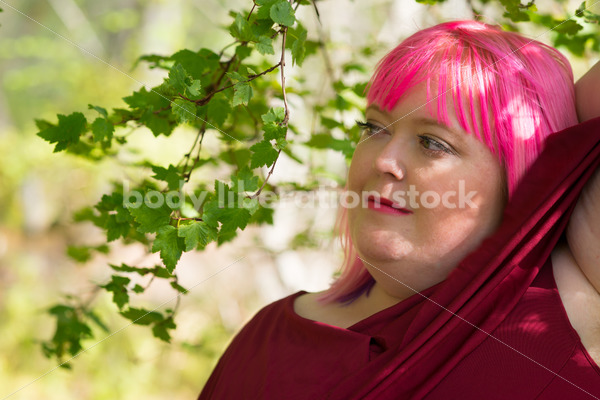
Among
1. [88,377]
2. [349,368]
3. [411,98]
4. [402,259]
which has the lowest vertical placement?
[88,377]

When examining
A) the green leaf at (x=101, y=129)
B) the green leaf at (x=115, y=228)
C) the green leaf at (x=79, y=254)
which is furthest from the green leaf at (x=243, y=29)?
the green leaf at (x=79, y=254)

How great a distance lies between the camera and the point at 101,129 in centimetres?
107

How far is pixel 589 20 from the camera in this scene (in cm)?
119

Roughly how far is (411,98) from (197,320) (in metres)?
3.43

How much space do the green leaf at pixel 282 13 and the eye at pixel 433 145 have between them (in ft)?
0.91

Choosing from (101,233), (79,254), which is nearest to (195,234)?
(79,254)

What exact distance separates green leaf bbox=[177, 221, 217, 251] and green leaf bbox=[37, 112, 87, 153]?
326mm

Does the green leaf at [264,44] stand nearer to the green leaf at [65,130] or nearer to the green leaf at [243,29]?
the green leaf at [243,29]

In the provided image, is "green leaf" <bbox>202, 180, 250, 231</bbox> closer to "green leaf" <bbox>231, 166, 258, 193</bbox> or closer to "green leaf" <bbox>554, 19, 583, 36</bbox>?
"green leaf" <bbox>231, 166, 258, 193</bbox>

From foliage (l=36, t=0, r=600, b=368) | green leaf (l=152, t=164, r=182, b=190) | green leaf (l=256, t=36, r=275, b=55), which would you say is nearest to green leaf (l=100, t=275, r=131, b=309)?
foliage (l=36, t=0, r=600, b=368)

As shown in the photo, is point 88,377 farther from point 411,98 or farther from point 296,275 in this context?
Result: point 411,98

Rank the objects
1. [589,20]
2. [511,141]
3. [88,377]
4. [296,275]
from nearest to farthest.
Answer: [511,141] < [589,20] < [296,275] < [88,377]

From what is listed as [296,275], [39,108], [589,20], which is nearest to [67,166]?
[39,108]

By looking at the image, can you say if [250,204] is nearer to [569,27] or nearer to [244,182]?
[244,182]
